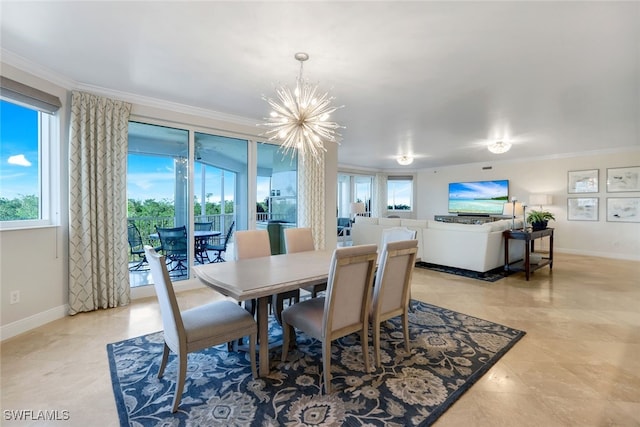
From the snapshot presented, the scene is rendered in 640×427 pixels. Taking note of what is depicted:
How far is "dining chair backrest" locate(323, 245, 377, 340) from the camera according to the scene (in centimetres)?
189

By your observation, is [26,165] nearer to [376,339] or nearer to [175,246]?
[175,246]

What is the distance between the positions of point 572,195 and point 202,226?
313 inches

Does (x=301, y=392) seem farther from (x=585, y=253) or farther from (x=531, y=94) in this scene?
(x=585, y=253)

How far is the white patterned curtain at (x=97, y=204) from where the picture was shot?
10.4 feet

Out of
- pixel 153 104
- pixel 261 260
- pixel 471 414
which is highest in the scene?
pixel 153 104

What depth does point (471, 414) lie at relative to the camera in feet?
5.75

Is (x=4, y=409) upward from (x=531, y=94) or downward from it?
downward

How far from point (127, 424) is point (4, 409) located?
2.69 feet

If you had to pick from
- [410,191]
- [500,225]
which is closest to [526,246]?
[500,225]

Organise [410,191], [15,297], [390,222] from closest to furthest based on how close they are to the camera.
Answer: [15,297] < [390,222] < [410,191]

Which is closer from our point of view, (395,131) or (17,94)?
(17,94)

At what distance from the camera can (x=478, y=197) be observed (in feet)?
27.7

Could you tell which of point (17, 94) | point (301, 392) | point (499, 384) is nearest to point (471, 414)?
point (499, 384)

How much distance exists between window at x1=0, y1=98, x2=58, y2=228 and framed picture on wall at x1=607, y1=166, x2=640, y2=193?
949 cm
